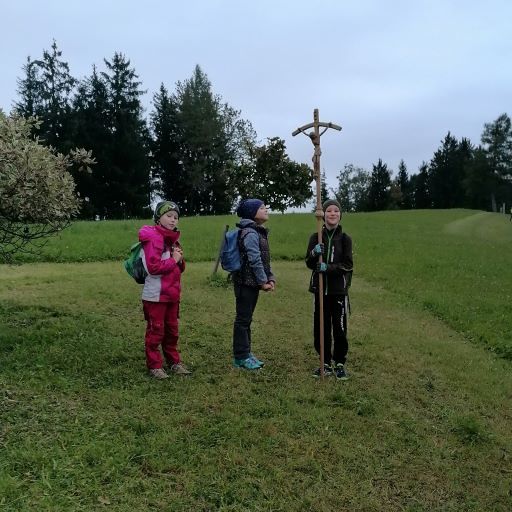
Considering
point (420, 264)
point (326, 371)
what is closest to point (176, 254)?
point (326, 371)

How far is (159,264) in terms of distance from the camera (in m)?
5.68

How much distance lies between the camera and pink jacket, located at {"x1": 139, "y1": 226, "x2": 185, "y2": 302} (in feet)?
18.6

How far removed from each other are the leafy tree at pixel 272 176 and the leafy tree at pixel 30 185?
7.26 m

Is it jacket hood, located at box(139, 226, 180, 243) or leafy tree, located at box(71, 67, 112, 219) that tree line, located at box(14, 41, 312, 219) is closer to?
leafy tree, located at box(71, 67, 112, 219)

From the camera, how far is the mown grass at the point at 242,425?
3994mm

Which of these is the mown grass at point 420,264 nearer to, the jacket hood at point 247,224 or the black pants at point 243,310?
the black pants at point 243,310

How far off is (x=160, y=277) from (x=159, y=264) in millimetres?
191

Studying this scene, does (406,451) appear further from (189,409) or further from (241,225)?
(241,225)

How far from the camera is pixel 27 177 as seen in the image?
20.0 ft

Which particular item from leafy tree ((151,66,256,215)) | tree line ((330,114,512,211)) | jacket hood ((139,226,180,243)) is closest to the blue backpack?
jacket hood ((139,226,180,243))

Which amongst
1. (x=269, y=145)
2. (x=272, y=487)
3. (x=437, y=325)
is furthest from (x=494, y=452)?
(x=269, y=145)

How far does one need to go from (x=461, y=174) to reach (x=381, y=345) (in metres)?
90.2

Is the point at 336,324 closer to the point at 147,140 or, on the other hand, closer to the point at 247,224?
the point at 247,224

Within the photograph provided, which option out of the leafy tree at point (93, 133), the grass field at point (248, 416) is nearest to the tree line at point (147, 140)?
the leafy tree at point (93, 133)
